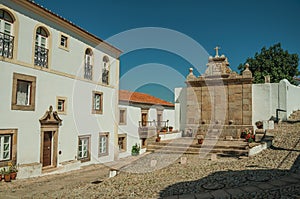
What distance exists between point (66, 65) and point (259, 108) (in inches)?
500

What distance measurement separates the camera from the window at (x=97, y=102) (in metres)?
14.9

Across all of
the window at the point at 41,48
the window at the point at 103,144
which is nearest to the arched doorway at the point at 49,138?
the window at the point at 41,48

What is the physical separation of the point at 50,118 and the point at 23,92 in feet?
5.68

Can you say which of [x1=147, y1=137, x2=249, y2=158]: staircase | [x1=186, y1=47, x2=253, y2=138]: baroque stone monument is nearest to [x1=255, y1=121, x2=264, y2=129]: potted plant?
[x1=186, y1=47, x2=253, y2=138]: baroque stone monument

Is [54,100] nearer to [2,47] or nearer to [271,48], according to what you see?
[2,47]

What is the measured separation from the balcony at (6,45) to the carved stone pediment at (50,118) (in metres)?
2.96

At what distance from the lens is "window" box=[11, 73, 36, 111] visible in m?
10.1

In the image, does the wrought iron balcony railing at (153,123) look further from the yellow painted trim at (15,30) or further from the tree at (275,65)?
the yellow painted trim at (15,30)

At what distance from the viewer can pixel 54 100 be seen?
12070 millimetres

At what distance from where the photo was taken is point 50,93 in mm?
11820

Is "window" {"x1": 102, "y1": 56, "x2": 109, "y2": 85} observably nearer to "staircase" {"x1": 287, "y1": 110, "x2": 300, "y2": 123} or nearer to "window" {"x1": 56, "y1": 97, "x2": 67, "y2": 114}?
"window" {"x1": 56, "y1": 97, "x2": 67, "y2": 114}

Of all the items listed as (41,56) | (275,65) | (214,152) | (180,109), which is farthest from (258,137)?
(275,65)

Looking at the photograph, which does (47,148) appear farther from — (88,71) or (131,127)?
(131,127)

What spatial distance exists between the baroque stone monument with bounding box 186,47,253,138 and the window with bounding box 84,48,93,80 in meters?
7.43
